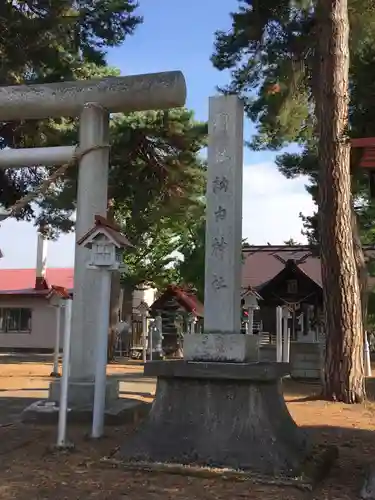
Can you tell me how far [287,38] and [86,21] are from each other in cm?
505

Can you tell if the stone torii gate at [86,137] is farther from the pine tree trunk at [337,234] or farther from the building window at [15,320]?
the building window at [15,320]

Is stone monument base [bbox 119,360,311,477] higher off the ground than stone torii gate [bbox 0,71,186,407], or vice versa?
stone torii gate [bbox 0,71,186,407]

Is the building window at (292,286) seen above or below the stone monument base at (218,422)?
above

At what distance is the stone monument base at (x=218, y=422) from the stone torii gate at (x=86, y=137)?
2365mm

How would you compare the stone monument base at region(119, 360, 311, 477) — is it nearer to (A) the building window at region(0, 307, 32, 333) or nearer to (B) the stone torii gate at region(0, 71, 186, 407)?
(B) the stone torii gate at region(0, 71, 186, 407)

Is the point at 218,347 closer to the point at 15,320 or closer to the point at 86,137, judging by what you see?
the point at 86,137

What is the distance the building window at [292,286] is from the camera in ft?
82.9

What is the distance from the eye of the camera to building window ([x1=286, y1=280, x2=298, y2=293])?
25266 mm

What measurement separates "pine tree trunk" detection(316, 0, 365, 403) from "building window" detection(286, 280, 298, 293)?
14184 millimetres

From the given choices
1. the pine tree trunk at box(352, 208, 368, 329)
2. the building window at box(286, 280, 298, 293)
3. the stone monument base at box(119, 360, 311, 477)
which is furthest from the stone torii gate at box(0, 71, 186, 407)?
the building window at box(286, 280, 298, 293)

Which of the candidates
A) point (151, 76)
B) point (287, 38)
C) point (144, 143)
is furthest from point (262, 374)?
point (144, 143)

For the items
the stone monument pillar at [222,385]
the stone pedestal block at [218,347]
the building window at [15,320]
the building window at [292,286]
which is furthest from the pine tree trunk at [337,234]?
the building window at [15,320]

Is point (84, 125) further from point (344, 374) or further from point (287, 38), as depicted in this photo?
point (287, 38)

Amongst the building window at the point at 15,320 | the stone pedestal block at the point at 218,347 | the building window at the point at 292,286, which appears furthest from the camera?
the building window at the point at 15,320
